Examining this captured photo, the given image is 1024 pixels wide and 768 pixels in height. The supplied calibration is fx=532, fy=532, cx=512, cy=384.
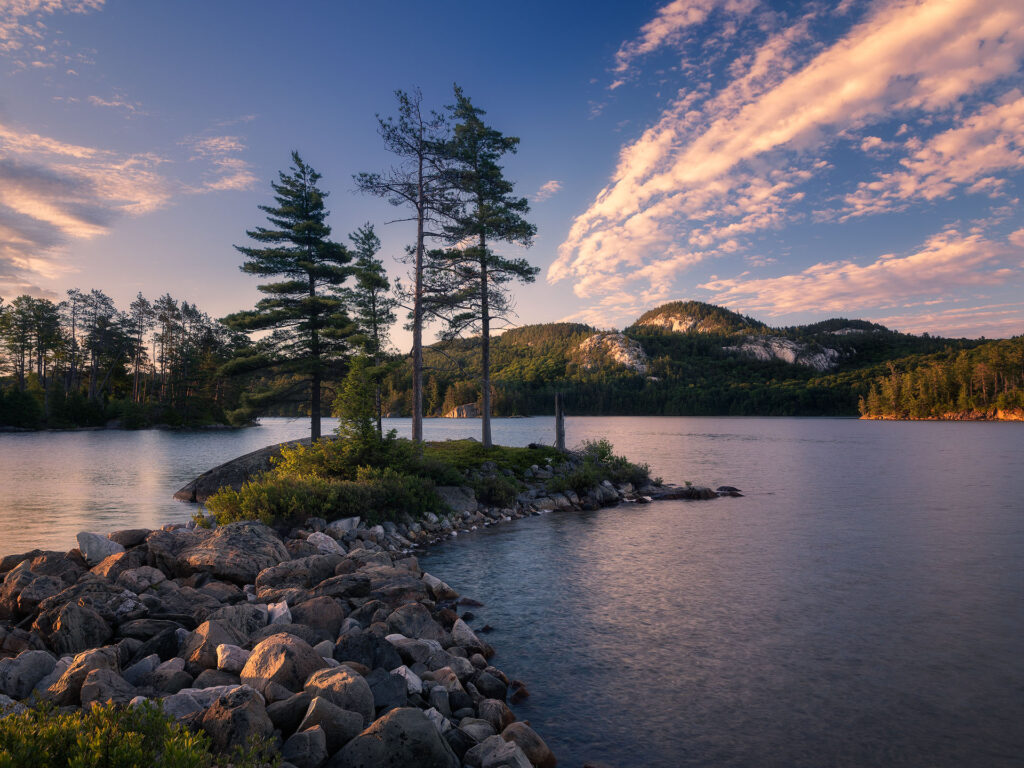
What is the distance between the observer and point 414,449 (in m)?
24.0

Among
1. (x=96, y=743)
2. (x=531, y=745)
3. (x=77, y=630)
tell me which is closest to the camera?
(x=96, y=743)

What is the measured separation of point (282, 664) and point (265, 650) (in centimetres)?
46

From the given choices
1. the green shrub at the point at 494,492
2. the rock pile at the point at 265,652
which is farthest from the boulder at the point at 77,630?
the green shrub at the point at 494,492

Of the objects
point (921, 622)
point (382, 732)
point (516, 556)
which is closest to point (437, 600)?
point (516, 556)

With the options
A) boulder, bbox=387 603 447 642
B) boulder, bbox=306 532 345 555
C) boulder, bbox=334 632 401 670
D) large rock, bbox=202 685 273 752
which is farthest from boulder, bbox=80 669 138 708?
boulder, bbox=306 532 345 555

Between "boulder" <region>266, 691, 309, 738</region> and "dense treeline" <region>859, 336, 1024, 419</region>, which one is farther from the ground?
"dense treeline" <region>859, 336, 1024, 419</region>

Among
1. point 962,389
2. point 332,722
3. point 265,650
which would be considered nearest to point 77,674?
point 265,650

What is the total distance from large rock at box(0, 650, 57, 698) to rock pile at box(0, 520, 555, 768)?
17mm

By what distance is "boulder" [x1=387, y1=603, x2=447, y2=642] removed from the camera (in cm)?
945

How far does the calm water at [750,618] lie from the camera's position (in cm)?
768

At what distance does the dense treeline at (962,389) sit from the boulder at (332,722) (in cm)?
15701

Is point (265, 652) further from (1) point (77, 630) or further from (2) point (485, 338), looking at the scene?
(2) point (485, 338)

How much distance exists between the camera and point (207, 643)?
7.41 m

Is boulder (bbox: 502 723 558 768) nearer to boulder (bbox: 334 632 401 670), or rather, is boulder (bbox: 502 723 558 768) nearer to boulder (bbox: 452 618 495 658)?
boulder (bbox: 334 632 401 670)
